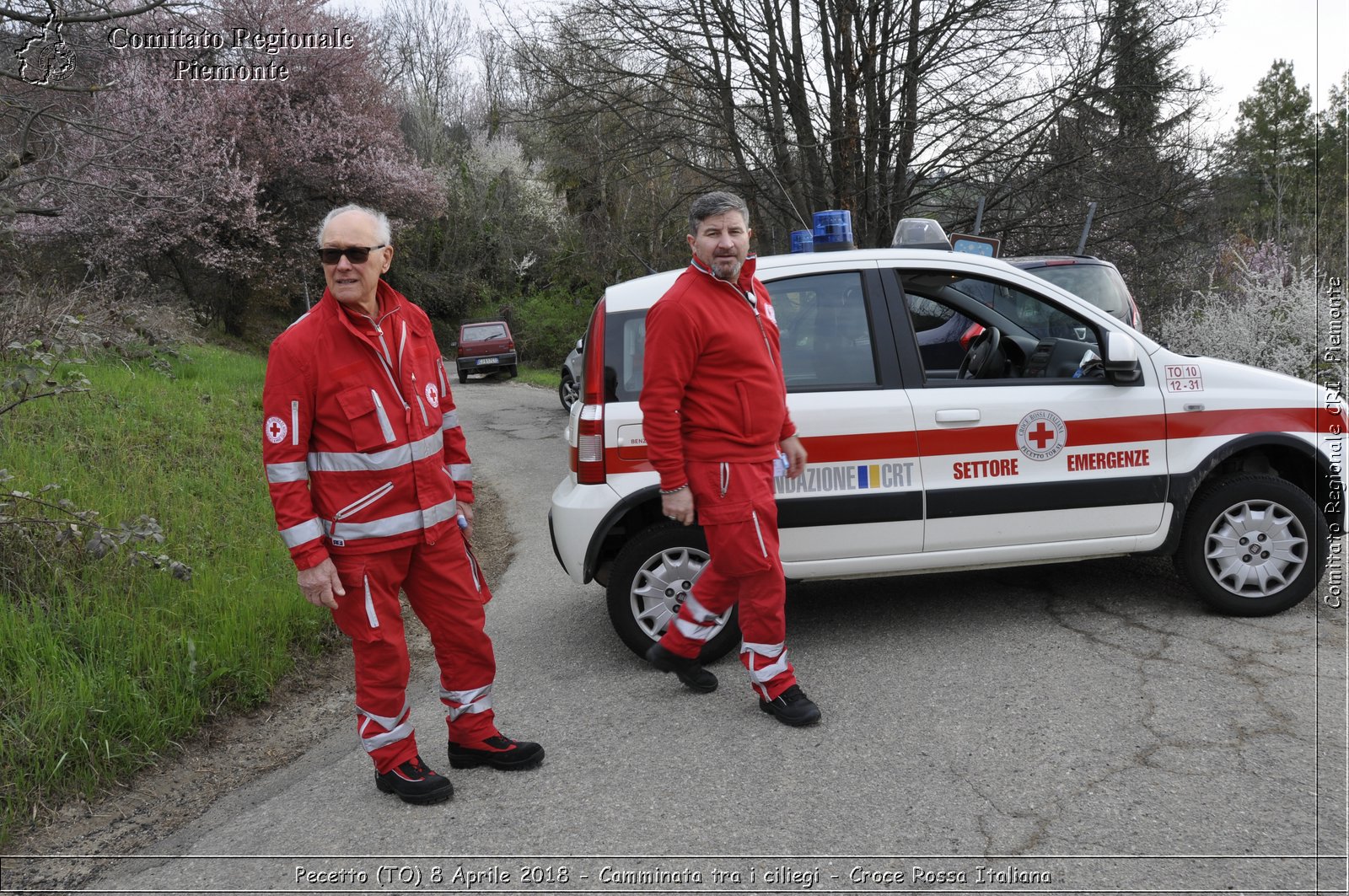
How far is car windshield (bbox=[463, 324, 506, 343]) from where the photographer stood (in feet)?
84.4

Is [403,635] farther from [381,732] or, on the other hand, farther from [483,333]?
[483,333]

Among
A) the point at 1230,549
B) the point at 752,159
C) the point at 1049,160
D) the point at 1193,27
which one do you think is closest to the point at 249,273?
the point at 752,159

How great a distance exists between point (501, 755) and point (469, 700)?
0.79 feet

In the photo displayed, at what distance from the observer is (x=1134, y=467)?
464 centimetres

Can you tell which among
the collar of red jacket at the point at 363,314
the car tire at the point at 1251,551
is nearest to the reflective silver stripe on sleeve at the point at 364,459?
the collar of red jacket at the point at 363,314

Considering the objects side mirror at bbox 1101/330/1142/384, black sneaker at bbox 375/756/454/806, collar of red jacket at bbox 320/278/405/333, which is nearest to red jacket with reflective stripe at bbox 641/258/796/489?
collar of red jacket at bbox 320/278/405/333

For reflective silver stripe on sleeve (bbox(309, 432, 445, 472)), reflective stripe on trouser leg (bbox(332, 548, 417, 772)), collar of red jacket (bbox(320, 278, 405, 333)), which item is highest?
collar of red jacket (bbox(320, 278, 405, 333))

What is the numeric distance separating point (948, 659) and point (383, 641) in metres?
2.49

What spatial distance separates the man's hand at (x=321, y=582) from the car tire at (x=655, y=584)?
5.02 ft

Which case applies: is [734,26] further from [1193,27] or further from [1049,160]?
[1193,27]

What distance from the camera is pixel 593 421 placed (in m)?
4.51

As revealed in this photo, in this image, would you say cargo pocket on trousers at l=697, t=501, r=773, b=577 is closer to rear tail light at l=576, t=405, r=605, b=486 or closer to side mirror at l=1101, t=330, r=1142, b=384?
rear tail light at l=576, t=405, r=605, b=486

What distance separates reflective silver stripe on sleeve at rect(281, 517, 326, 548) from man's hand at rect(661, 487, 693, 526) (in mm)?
1270

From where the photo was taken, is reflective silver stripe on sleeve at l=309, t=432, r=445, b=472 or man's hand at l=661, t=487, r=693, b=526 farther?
man's hand at l=661, t=487, r=693, b=526
